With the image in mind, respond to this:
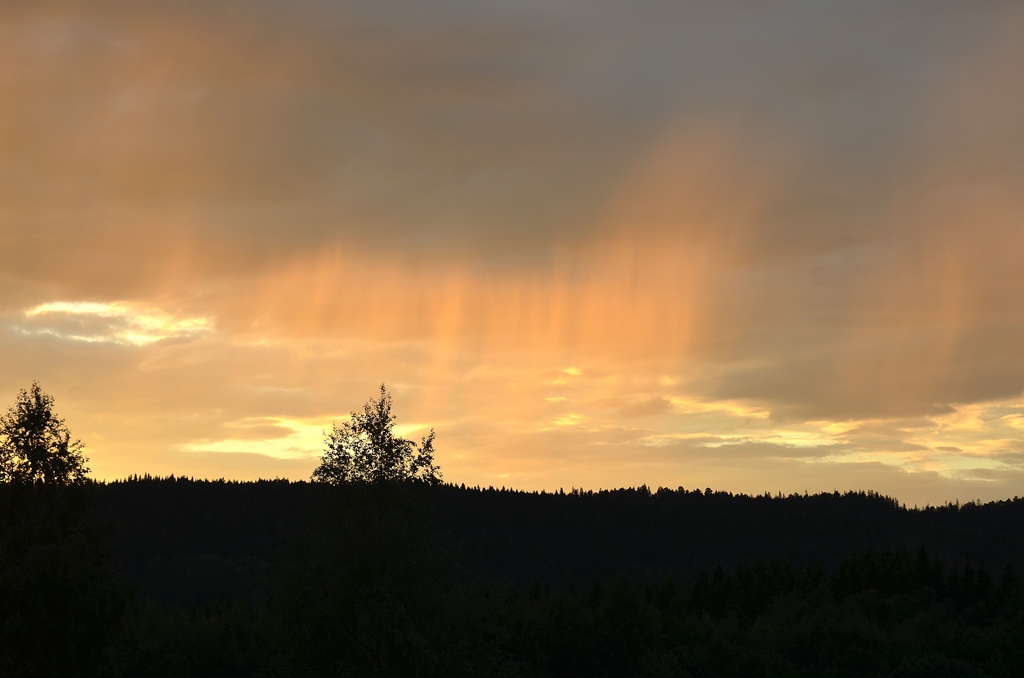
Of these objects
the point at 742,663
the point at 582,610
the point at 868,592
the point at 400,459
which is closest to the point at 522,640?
the point at 582,610

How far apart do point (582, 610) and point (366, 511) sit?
8669 centimetres

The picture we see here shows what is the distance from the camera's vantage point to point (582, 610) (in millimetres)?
141125

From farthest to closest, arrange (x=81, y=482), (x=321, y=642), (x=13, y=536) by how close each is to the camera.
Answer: (x=81, y=482) → (x=13, y=536) → (x=321, y=642)

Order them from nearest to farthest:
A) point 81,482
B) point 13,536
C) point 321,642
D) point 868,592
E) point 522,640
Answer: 1. point 321,642
2. point 13,536
3. point 81,482
4. point 522,640
5. point 868,592

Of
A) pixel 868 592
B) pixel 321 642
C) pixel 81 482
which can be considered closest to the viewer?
pixel 321 642

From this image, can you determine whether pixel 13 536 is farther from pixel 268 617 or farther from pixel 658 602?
pixel 658 602

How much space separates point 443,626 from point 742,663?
90225mm

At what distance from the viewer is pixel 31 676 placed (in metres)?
59.1

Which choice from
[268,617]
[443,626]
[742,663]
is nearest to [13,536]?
[268,617]

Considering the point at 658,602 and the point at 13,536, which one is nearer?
the point at 13,536

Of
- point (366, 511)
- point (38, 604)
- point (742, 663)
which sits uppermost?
point (366, 511)

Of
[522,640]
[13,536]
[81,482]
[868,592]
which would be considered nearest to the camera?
[13,536]

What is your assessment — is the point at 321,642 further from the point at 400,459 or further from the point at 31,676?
the point at 31,676

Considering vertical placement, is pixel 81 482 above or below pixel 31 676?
above
